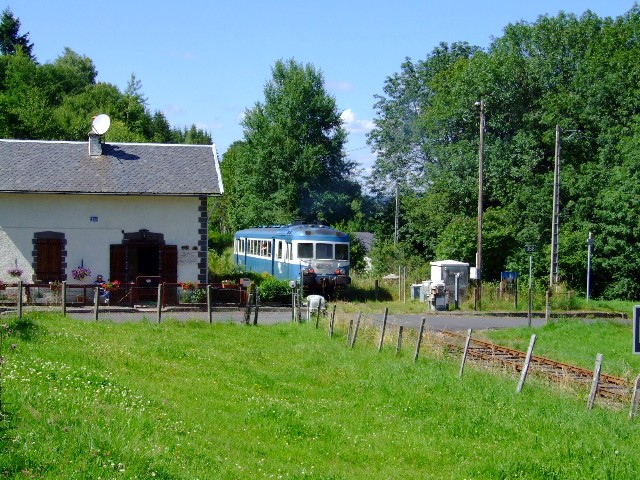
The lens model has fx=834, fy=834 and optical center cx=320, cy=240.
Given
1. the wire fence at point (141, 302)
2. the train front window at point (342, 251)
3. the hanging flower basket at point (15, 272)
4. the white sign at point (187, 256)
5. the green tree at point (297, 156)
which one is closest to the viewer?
the wire fence at point (141, 302)

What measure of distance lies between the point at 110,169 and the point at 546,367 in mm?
19127

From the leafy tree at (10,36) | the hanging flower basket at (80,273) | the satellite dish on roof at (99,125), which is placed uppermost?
the leafy tree at (10,36)

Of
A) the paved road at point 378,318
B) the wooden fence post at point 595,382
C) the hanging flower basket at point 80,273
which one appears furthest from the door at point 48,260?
the wooden fence post at point 595,382

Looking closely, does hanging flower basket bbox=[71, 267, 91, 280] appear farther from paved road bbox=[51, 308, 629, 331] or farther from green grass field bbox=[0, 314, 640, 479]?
green grass field bbox=[0, 314, 640, 479]

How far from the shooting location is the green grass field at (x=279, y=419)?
8133 millimetres

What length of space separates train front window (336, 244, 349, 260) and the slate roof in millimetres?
6371

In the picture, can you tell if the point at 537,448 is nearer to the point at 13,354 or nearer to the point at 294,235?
the point at 13,354

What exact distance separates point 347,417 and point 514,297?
78.2 ft

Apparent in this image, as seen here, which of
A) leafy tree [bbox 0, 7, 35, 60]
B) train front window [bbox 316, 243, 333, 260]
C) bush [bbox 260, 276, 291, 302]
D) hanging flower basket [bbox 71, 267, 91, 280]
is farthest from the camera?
leafy tree [bbox 0, 7, 35, 60]

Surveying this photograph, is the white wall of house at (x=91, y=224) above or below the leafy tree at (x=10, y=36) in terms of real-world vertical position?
below

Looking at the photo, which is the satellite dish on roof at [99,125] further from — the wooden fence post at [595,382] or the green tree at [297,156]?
the wooden fence post at [595,382]

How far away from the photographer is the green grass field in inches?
320

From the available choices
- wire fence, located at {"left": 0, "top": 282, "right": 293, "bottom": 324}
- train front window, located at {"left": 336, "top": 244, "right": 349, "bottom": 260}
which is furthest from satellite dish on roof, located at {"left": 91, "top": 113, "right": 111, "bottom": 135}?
train front window, located at {"left": 336, "top": 244, "right": 349, "bottom": 260}

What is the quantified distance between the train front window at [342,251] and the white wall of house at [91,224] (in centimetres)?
683
